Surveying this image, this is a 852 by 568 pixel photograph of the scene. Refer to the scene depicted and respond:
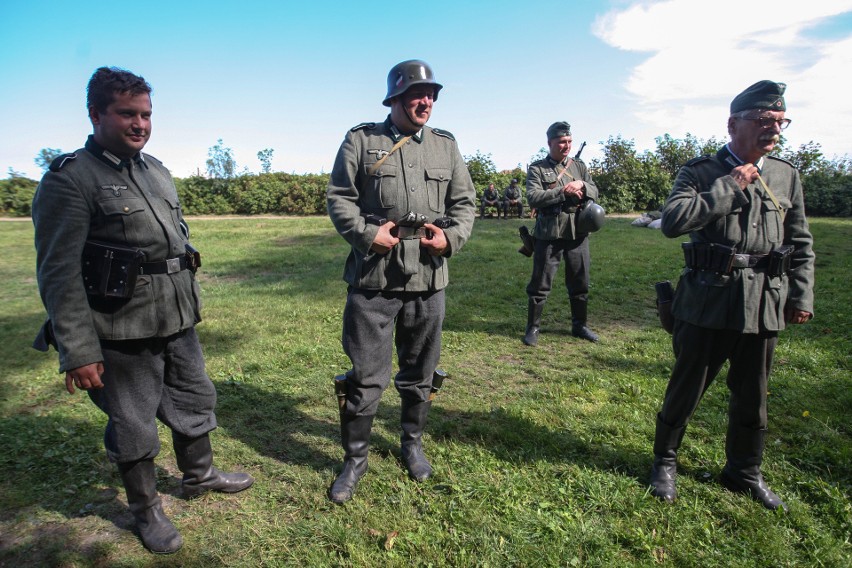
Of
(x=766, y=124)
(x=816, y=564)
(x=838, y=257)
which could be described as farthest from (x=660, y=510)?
(x=838, y=257)

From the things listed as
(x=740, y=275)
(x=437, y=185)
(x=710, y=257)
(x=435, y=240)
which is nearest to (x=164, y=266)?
(x=435, y=240)

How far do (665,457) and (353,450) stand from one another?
5.95 feet

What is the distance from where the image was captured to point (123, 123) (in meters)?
2.45

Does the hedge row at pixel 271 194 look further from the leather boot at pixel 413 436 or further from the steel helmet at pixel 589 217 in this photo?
the leather boot at pixel 413 436

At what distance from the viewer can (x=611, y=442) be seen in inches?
143

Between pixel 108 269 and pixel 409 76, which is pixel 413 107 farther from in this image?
Answer: pixel 108 269

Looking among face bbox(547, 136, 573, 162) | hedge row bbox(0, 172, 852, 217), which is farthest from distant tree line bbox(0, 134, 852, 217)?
face bbox(547, 136, 573, 162)

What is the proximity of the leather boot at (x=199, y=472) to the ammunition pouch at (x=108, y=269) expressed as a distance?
0.94 metres

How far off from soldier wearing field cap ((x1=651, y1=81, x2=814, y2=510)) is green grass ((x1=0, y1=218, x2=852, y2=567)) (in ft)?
1.05

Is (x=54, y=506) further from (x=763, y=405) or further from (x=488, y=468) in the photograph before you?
(x=763, y=405)

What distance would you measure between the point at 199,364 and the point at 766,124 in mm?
3199

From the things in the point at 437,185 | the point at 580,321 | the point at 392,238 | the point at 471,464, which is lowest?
the point at 471,464

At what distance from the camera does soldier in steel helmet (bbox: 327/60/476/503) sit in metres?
2.96

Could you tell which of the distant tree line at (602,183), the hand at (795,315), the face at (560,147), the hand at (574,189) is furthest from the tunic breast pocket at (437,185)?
the distant tree line at (602,183)
